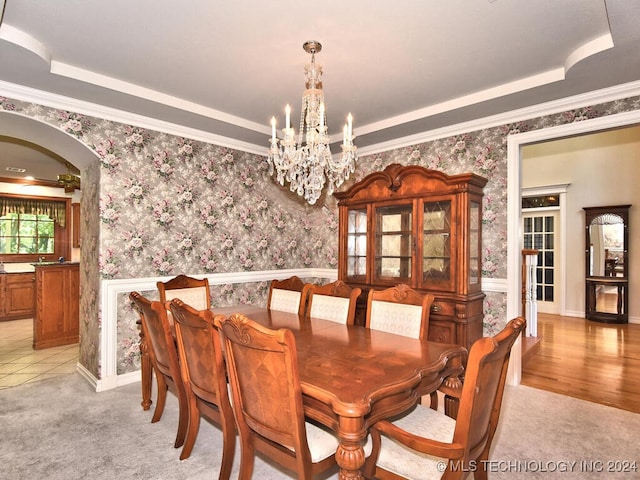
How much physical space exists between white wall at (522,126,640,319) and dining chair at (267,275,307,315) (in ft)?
18.5

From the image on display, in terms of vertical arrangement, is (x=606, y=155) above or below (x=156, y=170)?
above

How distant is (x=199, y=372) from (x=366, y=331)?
1.03 m

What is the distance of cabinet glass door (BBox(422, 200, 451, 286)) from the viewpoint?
3246mm

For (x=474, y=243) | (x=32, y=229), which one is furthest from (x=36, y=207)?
(x=474, y=243)

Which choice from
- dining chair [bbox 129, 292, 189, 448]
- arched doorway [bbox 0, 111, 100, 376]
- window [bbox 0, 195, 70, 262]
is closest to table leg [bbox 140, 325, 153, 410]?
dining chair [bbox 129, 292, 189, 448]

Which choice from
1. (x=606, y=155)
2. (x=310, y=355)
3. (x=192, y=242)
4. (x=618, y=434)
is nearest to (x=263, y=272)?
(x=192, y=242)

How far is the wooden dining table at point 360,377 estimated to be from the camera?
1245 millimetres

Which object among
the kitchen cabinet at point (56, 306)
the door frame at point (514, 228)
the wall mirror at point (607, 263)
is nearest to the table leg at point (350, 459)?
the door frame at point (514, 228)

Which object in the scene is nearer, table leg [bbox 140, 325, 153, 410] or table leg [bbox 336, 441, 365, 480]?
table leg [bbox 336, 441, 365, 480]

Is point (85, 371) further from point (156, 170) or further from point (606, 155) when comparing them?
point (606, 155)

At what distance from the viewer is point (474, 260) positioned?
3262mm

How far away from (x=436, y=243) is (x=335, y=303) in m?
1.22

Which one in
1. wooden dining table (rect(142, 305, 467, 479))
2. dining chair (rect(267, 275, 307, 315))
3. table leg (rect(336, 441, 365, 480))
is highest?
dining chair (rect(267, 275, 307, 315))

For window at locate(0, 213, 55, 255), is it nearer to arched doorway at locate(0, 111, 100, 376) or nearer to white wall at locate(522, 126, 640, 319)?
arched doorway at locate(0, 111, 100, 376)
